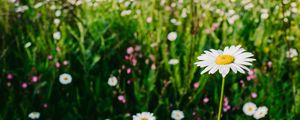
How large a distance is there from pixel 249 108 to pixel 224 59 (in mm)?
850

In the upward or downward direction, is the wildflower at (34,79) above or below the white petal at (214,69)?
above

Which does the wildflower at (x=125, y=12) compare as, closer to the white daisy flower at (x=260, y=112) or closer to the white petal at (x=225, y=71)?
the white daisy flower at (x=260, y=112)

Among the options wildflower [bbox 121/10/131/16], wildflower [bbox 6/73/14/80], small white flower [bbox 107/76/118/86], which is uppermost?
wildflower [bbox 121/10/131/16]

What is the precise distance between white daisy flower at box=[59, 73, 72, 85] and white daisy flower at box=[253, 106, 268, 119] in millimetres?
743

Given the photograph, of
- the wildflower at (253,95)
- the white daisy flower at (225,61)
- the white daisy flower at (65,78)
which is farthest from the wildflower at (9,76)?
the white daisy flower at (225,61)

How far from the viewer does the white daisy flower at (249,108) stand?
1727 millimetres

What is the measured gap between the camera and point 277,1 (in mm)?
2424

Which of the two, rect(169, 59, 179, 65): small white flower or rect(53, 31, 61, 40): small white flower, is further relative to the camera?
rect(53, 31, 61, 40): small white flower

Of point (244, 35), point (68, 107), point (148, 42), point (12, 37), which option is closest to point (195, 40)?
point (148, 42)

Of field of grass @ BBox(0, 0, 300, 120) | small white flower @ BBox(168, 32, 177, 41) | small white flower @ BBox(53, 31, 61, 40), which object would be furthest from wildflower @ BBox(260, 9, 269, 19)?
small white flower @ BBox(53, 31, 61, 40)

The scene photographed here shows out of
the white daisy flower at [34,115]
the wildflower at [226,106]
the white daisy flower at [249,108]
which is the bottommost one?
the white daisy flower at [249,108]

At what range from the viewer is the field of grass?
184 cm

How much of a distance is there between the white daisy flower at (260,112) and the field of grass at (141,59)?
4 cm

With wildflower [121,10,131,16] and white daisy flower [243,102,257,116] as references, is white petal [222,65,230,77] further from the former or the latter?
wildflower [121,10,131,16]
